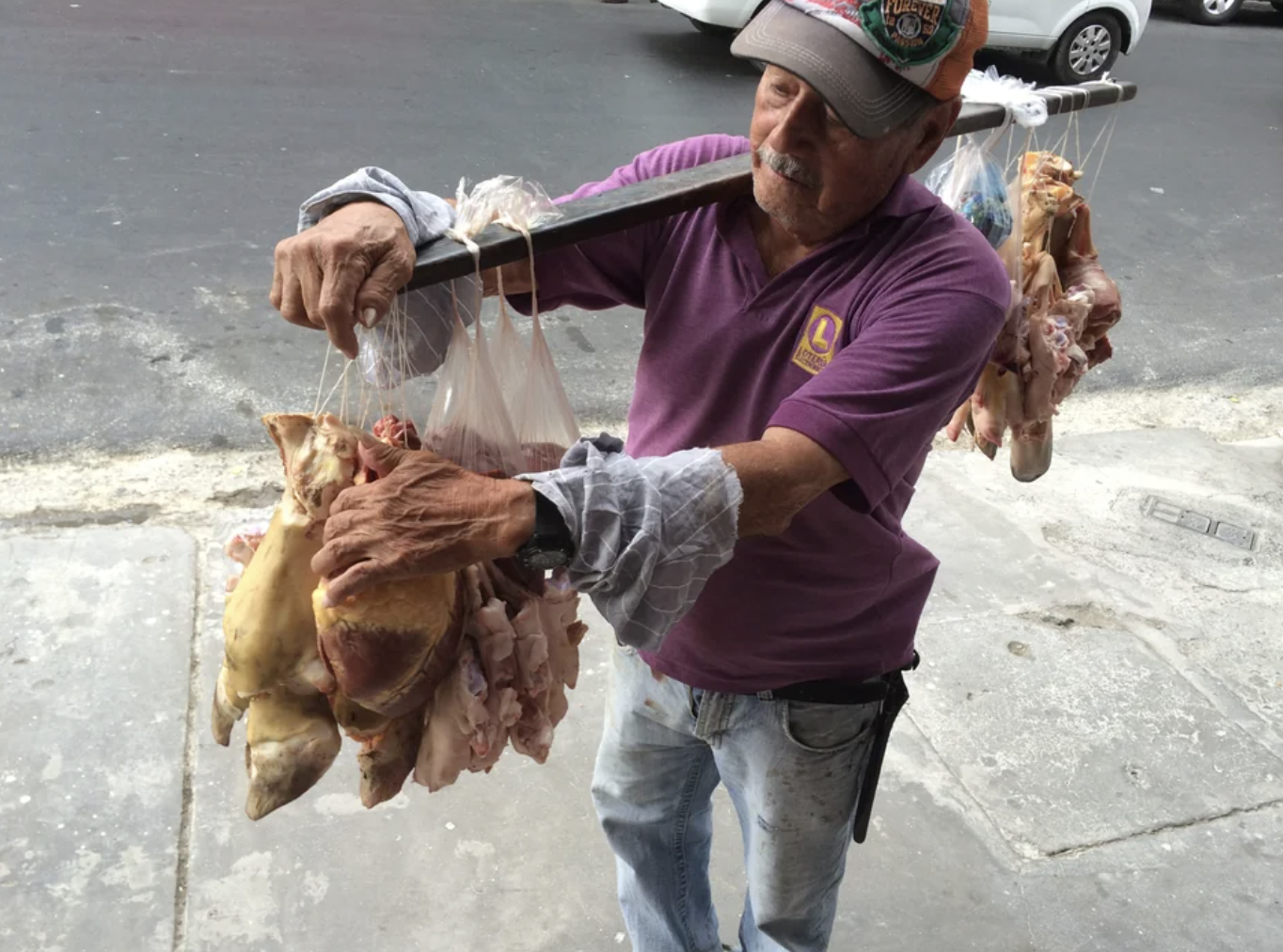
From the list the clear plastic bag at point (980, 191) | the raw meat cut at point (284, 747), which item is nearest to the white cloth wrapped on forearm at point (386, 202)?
the raw meat cut at point (284, 747)

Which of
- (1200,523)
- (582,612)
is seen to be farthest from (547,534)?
(1200,523)

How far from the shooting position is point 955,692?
3383 millimetres

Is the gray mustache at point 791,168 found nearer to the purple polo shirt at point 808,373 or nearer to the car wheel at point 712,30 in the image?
the purple polo shirt at point 808,373

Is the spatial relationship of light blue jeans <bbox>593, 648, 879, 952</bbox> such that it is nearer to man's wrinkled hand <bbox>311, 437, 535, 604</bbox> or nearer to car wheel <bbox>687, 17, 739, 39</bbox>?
man's wrinkled hand <bbox>311, 437, 535, 604</bbox>

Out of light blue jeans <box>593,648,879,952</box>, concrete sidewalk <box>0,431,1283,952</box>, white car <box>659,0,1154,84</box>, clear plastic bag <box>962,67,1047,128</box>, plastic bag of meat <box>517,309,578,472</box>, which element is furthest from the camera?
white car <box>659,0,1154,84</box>

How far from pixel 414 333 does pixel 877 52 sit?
729 millimetres

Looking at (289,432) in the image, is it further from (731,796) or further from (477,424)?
(731,796)

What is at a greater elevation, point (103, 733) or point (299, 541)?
point (299, 541)

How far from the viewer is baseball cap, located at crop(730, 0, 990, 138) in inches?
56.1

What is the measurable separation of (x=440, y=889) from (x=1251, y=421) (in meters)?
4.15

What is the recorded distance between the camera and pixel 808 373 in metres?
1.62

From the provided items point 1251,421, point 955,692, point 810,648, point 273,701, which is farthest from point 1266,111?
point 273,701

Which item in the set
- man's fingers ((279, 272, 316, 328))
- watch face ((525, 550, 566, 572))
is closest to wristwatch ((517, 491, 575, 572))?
watch face ((525, 550, 566, 572))

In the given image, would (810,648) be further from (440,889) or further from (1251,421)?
(1251,421)
